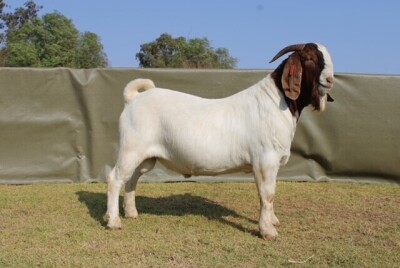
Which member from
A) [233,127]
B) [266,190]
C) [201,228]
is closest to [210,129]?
[233,127]

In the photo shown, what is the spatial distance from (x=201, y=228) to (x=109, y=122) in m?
3.62

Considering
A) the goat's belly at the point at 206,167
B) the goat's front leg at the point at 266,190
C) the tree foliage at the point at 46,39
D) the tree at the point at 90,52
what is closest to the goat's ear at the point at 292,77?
the goat's front leg at the point at 266,190

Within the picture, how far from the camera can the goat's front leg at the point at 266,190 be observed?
5242 mm

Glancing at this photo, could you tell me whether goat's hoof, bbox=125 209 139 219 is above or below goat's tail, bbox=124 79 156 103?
below

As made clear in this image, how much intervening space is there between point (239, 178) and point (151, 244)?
403 cm

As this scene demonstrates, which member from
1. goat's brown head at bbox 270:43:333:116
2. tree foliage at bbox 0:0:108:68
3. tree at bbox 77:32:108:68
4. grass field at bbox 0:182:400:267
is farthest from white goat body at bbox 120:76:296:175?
tree at bbox 77:32:108:68

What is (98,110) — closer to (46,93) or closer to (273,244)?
(46,93)

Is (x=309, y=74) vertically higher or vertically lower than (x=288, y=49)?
lower

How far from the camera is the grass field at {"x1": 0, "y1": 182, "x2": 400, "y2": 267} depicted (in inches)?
183

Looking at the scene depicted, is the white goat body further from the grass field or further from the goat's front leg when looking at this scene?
the grass field

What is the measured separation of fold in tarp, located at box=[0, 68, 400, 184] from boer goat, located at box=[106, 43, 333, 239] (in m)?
2.93

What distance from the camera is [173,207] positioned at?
6836 mm

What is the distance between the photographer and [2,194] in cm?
759

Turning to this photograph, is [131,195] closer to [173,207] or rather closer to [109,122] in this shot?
[173,207]
